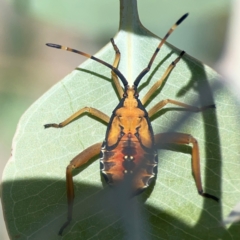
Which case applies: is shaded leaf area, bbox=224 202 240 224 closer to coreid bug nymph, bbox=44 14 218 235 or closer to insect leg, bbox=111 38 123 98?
coreid bug nymph, bbox=44 14 218 235

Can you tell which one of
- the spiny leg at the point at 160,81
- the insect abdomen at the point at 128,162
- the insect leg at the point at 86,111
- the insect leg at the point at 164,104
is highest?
the spiny leg at the point at 160,81

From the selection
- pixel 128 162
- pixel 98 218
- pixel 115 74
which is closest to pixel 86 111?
pixel 115 74

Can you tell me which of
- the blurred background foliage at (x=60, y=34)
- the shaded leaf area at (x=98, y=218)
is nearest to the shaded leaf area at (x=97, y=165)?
the shaded leaf area at (x=98, y=218)

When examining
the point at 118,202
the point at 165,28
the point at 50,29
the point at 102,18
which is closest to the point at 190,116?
the point at 118,202

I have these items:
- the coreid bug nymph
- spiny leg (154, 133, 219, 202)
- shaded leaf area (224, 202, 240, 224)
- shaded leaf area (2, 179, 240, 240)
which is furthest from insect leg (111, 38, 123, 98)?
shaded leaf area (224, 202, 240, 224)

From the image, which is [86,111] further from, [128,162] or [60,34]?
[60,34]

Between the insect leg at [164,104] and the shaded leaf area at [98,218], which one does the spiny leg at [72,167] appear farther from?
the insect leg at [164,104]
